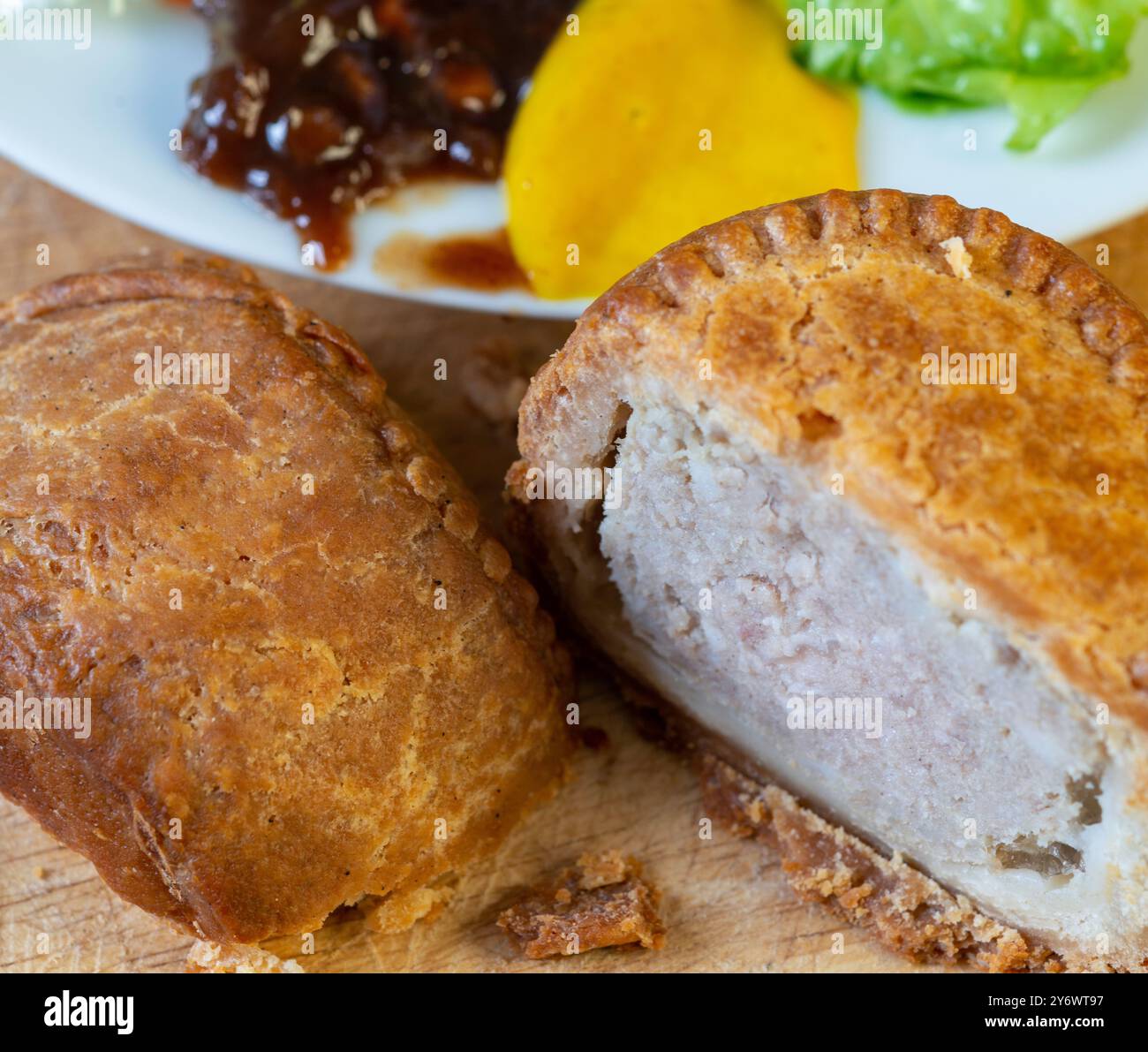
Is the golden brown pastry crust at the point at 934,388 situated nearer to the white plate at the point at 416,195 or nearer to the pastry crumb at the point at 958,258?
the pastry crumb at the point at 958,258

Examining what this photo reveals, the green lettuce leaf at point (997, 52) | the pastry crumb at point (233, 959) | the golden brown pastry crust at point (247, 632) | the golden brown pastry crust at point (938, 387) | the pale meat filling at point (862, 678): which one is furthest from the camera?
the green lettuce leaf at point (997, 52)

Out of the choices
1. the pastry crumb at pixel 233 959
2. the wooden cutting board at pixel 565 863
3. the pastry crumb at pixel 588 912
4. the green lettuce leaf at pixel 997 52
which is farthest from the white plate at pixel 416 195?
the pastry crumb at pixel 233 959

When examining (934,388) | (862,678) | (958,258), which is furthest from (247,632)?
(958,258)

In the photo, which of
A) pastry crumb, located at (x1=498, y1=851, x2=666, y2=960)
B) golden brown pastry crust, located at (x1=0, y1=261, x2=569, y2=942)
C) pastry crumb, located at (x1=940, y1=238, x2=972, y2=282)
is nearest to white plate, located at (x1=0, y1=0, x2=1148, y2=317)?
golden brown pastry crust, located at (x1=0, y1=261, x2=569, y2=942)

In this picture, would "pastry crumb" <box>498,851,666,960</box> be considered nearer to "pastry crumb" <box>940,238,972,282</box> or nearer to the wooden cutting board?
the wooden cutting board

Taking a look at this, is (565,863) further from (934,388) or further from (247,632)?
(934,388)
